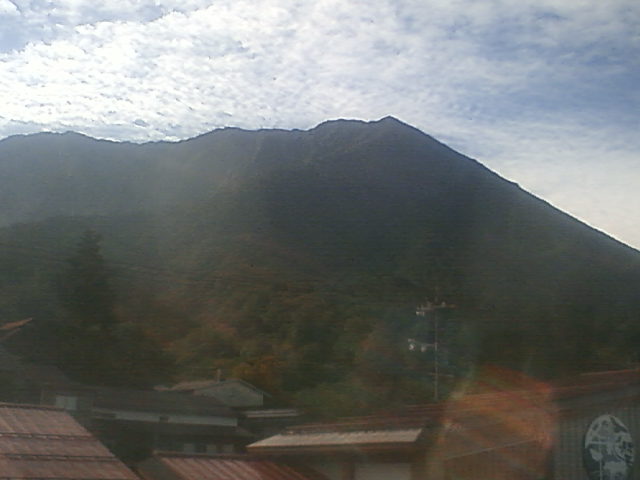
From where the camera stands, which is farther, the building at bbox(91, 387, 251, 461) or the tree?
the tree

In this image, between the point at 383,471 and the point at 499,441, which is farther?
the point at 499,441

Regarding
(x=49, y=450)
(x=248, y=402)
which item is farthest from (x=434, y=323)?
(x=49, y=450)

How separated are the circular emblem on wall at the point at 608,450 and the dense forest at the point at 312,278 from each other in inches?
153

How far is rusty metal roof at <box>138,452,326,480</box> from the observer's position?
5336mm

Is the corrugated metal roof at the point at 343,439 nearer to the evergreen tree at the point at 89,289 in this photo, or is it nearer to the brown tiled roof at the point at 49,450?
the brown tiled roof at the point at 49,450

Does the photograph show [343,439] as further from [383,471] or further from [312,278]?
[312,278]

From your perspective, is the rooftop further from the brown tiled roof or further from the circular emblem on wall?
the brown tiled roof

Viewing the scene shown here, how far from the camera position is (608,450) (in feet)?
19.4

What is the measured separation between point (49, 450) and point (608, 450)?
371 cm

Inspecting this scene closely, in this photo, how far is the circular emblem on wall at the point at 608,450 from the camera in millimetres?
5820

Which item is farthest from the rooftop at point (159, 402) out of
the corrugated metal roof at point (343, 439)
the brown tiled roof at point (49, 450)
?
the brown tiled roof at point (49, 450)

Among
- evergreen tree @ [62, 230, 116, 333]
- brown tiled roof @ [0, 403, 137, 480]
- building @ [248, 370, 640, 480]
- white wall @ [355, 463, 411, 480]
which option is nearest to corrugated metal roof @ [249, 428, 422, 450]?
building @ [248, 370, 640, 480]

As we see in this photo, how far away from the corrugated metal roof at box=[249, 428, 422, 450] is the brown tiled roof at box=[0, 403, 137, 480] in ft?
5.34

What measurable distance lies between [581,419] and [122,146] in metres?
10.6
